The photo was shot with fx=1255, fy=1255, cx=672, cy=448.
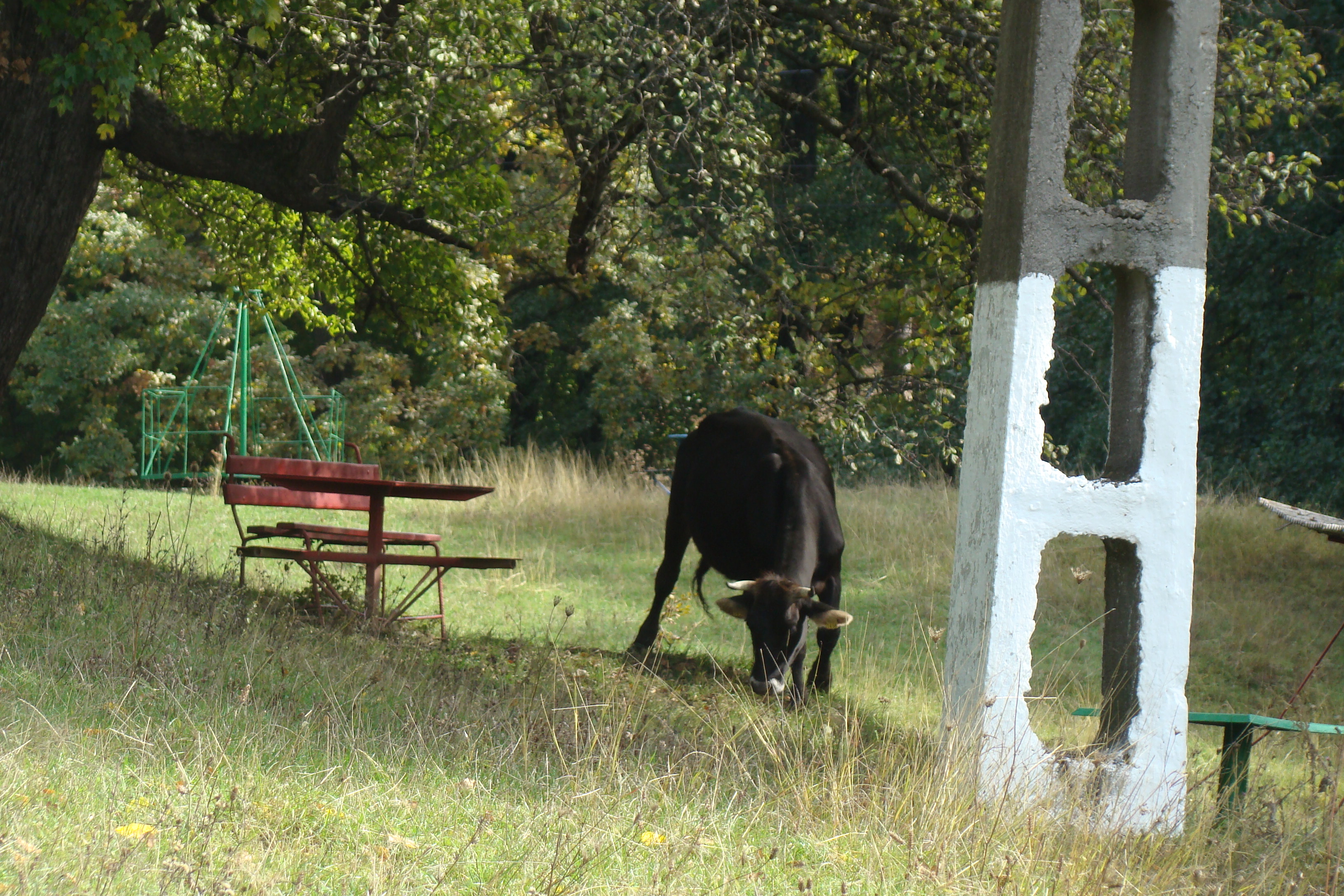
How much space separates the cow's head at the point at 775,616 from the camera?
21.3 feet

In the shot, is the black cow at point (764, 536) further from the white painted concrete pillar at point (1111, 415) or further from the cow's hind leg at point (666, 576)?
the white painted concrete pillar at point (1111, 415)

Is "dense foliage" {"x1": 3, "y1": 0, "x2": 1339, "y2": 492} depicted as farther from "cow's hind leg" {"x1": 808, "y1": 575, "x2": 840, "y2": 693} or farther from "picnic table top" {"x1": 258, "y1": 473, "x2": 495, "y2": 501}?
"picnic table top" {"x1": 258, "y1": 473, "x2": 495, "y2": 501}

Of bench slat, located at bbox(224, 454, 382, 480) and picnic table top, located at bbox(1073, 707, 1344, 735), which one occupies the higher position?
bench slat, located at bbox(224, 454, 382, 480)

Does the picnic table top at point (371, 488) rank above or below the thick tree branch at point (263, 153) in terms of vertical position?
below

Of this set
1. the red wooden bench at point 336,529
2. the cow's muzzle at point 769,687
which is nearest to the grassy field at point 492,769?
the cow's muzzle at point 769,687

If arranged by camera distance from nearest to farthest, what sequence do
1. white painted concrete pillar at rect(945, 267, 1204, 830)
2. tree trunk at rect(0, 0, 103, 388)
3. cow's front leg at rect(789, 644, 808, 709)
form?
white painted concrete pillar at rect(945, 267, 1204, 830)
cow's front leg at rect(789, 644, 808, 709)
tree trunk at rect(0, 0, 103, 388)

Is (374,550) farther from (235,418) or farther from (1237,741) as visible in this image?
(235,418)

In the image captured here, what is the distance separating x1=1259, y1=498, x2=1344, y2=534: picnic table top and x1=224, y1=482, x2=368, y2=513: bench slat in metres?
5.09

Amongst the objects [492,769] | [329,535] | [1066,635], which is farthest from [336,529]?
[1066,635]

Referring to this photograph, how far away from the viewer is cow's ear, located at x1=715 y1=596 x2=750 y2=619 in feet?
21.6

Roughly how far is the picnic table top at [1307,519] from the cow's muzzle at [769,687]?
2388mm

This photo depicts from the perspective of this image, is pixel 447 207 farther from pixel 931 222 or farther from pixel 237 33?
pixel 931 222

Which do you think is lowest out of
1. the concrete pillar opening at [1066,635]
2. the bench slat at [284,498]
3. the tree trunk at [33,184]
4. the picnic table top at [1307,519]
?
the concrete pillar opening at [1066,635]

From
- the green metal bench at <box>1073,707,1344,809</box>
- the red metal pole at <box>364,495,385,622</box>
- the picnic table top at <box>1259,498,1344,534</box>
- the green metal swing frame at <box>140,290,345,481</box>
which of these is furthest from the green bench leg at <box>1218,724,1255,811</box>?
the green metal swing frame at <box>140,290,345,481</box>
